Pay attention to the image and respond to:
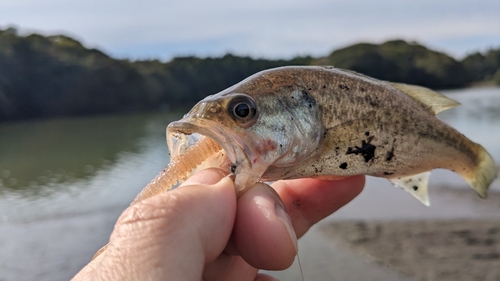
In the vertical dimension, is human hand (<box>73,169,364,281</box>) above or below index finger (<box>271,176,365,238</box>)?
above

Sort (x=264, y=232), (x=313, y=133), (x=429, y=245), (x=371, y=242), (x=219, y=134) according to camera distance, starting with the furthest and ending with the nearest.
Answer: (x=371, y=242), (x=429, y=245), (x=313, y=133), (x=219, y=134), (x=264, y=232)

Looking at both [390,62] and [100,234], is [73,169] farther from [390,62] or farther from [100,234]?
[390,62]

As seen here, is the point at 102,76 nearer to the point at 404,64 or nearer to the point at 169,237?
the point at 169,237

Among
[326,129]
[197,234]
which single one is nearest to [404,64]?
[326,129]

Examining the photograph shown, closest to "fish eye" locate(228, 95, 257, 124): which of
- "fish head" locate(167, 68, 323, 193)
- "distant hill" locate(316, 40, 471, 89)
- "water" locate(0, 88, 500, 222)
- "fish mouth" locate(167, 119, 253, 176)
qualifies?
"fish head" locate(167, 68, 323, 193)

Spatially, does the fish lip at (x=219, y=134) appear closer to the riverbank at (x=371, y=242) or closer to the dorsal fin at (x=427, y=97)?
the dorsal fin at (x=427, y=97)

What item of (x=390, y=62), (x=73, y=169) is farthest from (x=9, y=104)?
(x=390, y=62)

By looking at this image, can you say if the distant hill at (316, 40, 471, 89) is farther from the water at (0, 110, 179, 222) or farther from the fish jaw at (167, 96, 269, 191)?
the fish jaw at (167, 96, 269, 191)
